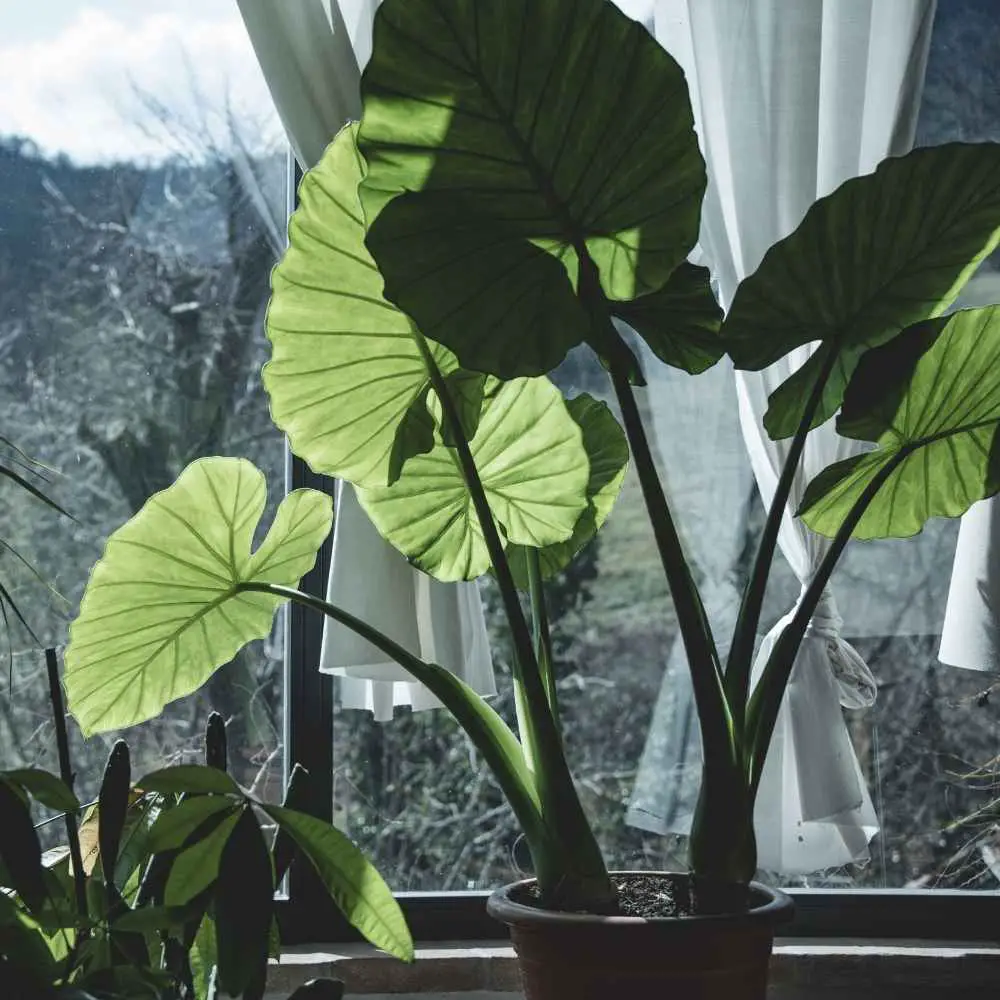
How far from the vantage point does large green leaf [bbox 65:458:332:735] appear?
4.68 ft

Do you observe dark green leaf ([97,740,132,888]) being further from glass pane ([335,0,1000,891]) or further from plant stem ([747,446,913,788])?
glass pane ([335,0,1000,891])

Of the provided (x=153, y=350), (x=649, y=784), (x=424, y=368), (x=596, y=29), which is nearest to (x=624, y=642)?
(x=649, y=784)

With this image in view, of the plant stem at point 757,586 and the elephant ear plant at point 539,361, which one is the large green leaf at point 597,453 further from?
the plant stem at point 757,586

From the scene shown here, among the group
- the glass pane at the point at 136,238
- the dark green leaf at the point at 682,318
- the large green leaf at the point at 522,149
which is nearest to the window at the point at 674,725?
the glass pane at the point at 136,238

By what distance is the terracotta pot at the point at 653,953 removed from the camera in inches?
47.2

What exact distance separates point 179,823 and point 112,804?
0.43ft

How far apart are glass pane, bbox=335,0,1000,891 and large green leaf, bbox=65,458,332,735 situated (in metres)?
0.56

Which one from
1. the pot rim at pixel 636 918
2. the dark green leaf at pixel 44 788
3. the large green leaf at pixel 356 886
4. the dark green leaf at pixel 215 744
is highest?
the dark green leaf at pixel 215 744

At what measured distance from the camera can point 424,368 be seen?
1413 mm

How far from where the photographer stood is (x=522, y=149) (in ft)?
3.85

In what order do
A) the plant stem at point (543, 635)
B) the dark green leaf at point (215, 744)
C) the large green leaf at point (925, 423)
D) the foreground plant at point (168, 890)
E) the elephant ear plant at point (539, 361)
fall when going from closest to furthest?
the foreground plant at point (168, 890) < the dark green leaf at point (215, 744) < the elephant ear plant at point (539, 361) < the large green leaf at point (925, 423) < the plant stem at point (543, 635)

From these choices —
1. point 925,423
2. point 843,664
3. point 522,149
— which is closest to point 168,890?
point 522,149

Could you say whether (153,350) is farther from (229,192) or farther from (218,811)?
(218,811)

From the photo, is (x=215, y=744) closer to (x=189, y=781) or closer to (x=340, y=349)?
(x=189, y=781)
